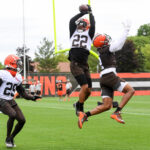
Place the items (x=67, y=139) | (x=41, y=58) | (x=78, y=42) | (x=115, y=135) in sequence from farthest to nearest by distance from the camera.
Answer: (x=41, y=58), (x=115, y=135), (x=67, y=139), (x=78, y=42)

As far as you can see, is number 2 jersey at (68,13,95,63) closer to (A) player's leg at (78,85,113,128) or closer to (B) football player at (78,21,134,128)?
(B) football player at (78,21,134,128)

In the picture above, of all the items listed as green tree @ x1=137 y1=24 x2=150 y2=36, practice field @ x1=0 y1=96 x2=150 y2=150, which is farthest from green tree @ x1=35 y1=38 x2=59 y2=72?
practice field @ x1=0 y1=96 x2=150 y2=150

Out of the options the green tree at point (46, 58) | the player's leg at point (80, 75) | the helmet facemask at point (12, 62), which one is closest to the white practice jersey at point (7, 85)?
the helmet facemask at point (12, 62)

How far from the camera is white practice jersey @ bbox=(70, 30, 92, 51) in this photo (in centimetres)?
939

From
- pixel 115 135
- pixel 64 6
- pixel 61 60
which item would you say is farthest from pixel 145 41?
pixel 115 135

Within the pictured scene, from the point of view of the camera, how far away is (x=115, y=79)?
31.0 ft

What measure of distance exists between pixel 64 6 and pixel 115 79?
1935cm

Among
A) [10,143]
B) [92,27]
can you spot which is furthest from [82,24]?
[10,143]

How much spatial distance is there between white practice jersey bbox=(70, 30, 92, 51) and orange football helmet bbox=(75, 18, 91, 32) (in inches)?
3.6

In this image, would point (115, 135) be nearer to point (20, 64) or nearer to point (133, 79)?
point (20, 64)

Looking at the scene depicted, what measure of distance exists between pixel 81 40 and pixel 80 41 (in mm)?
32

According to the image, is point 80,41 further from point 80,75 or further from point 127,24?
point 127,24

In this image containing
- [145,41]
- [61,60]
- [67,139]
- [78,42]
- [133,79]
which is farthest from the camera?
[61,60]

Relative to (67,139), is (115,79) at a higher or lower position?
higher
